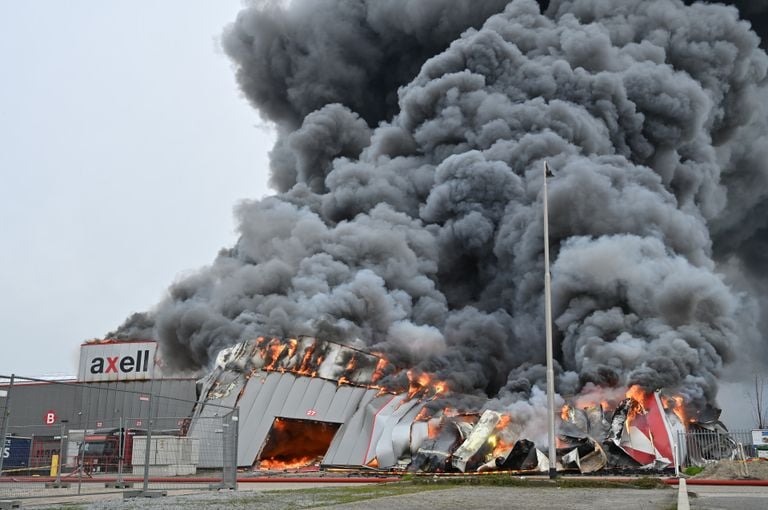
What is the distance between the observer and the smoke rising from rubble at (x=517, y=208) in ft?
107

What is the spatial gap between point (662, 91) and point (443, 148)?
39.4ft

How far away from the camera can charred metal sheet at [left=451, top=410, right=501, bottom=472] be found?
80.1 ft

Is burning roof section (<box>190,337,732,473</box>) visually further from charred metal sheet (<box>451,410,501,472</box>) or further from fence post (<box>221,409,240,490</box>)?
fence post (<box>221,409,240,490</box>)

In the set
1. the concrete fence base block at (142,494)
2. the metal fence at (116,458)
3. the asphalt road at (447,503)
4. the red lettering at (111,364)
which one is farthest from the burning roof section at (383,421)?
the asphalt road at (447,503)

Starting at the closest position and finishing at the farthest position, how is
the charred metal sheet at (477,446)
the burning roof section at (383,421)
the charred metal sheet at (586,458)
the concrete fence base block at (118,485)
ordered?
1. the concrete fence base block at (118,485)
2. the charred metal sheet at (586,458)
3. the burning roof section at (383,421)
4. the charred metal sheet at (477,446)

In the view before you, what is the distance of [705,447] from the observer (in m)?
25.9

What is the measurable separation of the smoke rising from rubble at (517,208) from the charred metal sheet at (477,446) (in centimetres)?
414

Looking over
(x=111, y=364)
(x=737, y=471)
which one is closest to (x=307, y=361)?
(x=111, y=364)

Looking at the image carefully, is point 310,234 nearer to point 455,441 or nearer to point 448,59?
point 448,59

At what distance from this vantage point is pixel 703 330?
1219 inches

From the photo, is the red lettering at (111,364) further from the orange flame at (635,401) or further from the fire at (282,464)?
the orange flame at (635,401)

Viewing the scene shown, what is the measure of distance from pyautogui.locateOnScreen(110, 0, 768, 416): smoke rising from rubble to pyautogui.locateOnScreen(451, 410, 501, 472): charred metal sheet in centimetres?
414

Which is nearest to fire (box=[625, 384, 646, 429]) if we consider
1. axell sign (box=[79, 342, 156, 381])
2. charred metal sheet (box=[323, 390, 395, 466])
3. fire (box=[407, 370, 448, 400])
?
fire (box=[407, 370, 448, 400])

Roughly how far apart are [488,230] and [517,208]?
229cm
